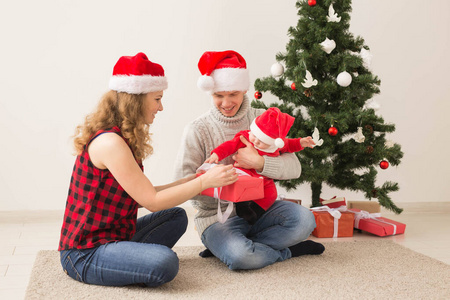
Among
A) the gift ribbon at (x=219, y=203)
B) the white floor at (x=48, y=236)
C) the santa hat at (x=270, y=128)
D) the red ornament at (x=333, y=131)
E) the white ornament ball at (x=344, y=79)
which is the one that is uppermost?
the white ornament ball at (x=344, y=79)

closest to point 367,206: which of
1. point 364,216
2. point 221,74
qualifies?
point 364,216

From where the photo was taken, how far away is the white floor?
6.81 ft

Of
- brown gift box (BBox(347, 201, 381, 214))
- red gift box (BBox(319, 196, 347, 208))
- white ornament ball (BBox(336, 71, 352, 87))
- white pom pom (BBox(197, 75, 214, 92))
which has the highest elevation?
white ornament ball (BBox(336, 71, 352, 87))

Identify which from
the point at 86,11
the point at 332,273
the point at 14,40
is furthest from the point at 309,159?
the point at 14,40

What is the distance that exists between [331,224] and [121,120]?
1.47 metres

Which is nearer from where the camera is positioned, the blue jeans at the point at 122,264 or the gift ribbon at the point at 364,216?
the blue jeans at the point at 122,264

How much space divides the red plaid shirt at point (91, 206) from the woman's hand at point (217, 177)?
0.32 meters

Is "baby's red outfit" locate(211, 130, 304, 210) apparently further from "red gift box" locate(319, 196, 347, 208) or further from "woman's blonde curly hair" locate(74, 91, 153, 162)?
"red gift box" locate(319, 196, 347, 208)

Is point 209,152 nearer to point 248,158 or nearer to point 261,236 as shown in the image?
point 248,158

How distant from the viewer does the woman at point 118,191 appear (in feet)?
5.78

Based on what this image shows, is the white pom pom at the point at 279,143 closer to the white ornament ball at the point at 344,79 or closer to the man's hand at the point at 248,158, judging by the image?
the man's hand at the point at 248,158

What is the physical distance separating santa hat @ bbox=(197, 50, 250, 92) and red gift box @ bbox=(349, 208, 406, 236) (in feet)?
4.02

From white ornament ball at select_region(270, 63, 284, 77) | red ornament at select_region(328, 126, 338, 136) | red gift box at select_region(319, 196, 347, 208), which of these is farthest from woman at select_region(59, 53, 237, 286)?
red gift box at select_region(319, 196, 347, 208)

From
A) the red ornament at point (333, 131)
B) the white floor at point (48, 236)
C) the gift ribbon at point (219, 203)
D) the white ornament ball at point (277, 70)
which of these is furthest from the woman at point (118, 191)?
the white ornament ball at point (277, 70)
